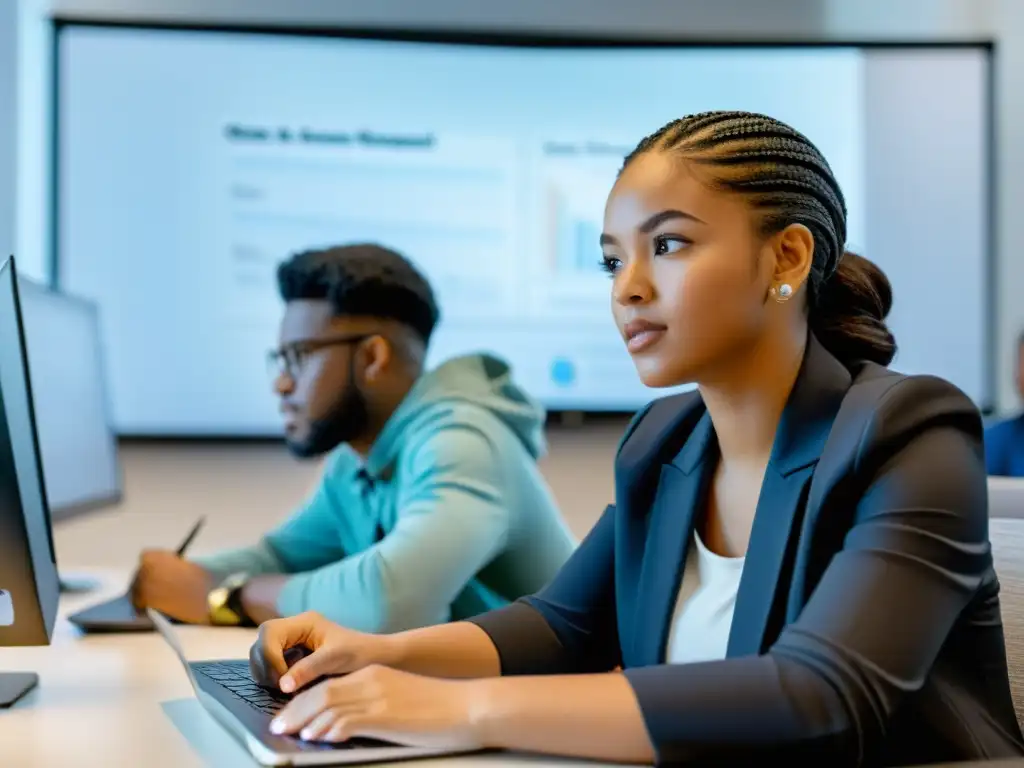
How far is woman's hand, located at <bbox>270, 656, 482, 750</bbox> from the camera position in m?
0.77

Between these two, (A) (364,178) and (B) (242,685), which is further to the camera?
(A) (364,178)

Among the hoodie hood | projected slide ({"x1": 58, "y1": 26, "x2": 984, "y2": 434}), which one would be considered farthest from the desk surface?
projected slide ({"x1": 58, "y1": 26, "x2": 984, "y2": 434})

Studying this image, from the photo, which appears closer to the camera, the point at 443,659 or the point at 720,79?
the point at 443,659

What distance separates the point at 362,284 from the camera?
1873 mm

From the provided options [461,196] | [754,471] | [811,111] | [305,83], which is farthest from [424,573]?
[811,111]

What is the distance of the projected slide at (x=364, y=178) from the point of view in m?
2.67

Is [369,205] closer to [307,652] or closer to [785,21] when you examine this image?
[785,21]

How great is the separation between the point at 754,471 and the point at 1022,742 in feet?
1.04

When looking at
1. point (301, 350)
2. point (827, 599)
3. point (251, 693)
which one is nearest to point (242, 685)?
point (251, 693)

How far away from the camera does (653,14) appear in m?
2.80

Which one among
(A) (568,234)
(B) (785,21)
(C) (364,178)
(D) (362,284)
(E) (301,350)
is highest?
(B) (785,21)

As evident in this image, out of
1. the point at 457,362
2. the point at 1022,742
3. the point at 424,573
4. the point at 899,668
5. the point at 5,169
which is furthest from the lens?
the point at 5,169

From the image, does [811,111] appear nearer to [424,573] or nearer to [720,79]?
[720,79]

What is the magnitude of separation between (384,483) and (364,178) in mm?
1144
